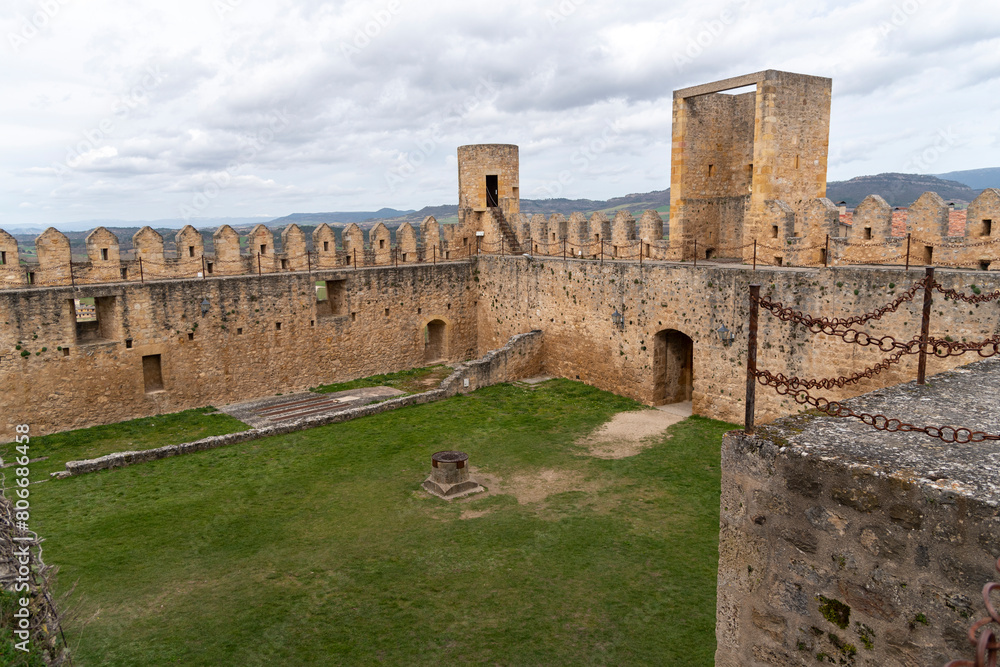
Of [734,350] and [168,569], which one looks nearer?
[168,569]

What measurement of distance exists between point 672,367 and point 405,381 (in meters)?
6.87

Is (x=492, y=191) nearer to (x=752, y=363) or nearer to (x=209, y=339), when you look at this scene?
(x=209, y=339)

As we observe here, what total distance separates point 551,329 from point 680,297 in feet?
14.5

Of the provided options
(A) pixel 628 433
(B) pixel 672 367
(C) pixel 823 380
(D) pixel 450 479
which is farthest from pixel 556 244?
(C) pixel 823 380

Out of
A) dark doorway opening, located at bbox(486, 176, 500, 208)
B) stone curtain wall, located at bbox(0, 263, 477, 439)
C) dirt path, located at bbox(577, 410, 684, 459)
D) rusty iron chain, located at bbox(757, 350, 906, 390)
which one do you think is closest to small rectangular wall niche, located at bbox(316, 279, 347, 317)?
stone curtain wall, located at bbox(0, 263, 477, 439)

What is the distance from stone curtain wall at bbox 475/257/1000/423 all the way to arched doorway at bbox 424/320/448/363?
1.37m

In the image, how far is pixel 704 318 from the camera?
14.4 m

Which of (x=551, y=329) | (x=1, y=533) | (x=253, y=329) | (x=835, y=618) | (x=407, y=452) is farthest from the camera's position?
(x=551, y=329)

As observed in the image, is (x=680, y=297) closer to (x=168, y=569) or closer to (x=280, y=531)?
(x=280, y=531)

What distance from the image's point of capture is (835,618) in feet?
12.3

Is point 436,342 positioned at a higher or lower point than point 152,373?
lower

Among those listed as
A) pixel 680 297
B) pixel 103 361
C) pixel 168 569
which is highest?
pixel 680 297

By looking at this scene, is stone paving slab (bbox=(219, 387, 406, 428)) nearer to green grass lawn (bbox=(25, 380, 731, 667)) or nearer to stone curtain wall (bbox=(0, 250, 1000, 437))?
stone curtain wall (bbox=(0, 250, 1000, 437))

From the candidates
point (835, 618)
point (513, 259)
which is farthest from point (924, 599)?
point (513, 259)
